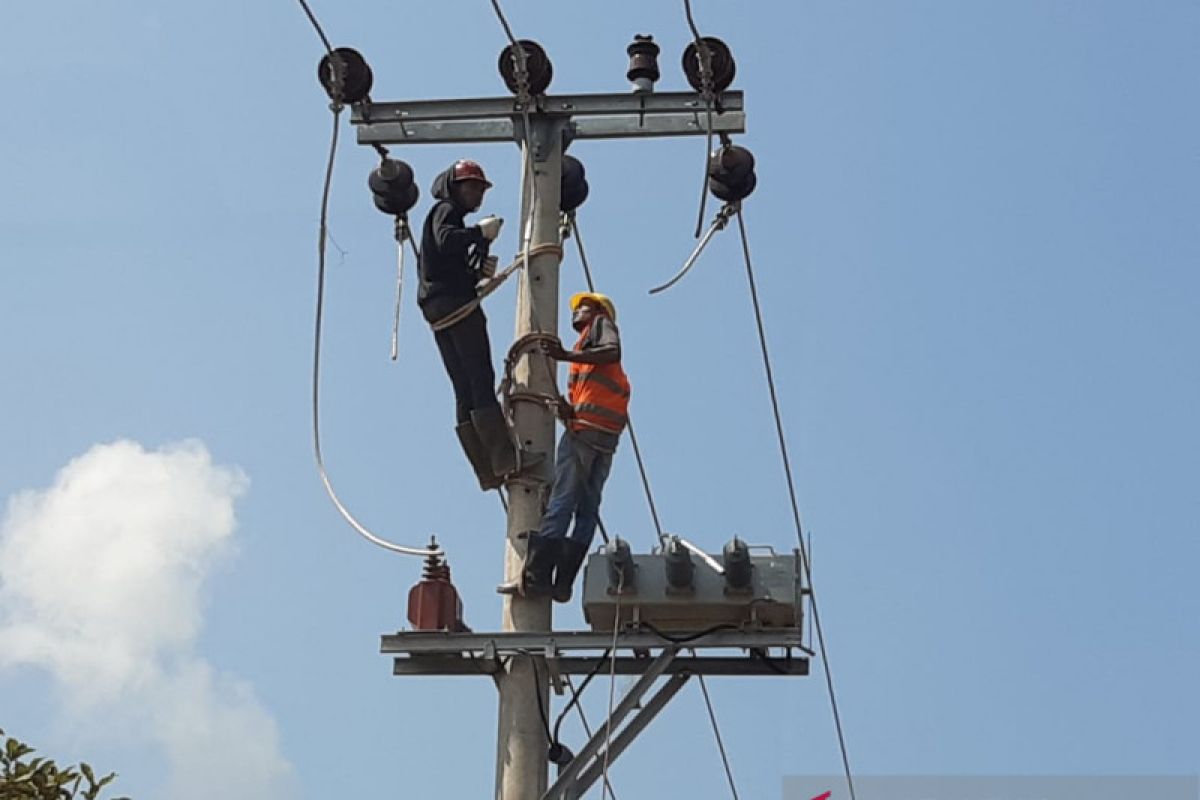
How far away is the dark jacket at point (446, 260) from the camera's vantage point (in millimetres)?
14930

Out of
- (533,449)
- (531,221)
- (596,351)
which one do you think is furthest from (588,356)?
(531,221)

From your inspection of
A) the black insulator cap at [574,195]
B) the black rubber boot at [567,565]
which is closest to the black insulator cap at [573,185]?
the black insulator cap at [574,195]

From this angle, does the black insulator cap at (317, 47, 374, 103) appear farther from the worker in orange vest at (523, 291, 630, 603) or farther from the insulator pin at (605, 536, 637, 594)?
the insulator pin at (605, 536, 637, 594)

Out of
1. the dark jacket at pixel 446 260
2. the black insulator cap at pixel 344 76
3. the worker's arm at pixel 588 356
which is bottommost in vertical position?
the worker's arm at pixel 588 356

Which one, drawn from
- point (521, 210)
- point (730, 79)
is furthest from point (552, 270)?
point (730, 79)

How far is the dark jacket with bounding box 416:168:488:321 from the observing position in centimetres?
1493

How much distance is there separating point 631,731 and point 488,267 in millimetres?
2361

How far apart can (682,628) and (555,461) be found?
1093 millimetres

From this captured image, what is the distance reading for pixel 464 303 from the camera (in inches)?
589

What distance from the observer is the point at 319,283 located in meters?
15.4

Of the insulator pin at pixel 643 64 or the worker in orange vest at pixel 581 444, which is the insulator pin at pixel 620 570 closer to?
the worker in orange vest at pixel 581 444

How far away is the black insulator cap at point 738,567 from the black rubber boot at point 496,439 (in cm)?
122

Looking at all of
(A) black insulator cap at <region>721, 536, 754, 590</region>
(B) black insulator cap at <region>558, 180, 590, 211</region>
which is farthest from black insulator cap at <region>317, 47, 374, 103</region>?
(A) black insulator cap at <region>721, 536, 754, 590</region>

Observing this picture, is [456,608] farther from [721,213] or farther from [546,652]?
[721,213]
